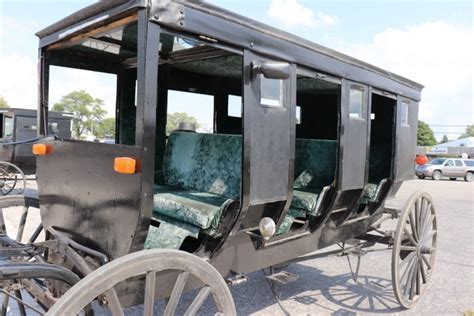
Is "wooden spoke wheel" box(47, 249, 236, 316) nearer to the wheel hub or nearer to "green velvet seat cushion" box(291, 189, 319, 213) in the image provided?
"green velvet seat cushion" box(291, 189, 319, 213)

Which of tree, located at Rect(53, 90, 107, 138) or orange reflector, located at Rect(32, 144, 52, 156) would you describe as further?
tree, located at Rect(53, 90, 107, 138)

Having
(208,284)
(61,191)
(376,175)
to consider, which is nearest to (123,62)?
(61,191)

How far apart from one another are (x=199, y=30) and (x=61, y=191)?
4.68 feet

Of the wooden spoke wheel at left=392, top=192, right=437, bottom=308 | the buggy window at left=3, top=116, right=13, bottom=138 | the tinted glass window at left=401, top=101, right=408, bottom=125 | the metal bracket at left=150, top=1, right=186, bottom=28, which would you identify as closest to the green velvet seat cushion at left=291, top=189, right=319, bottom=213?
the wooden spoke wheel at left=392, top=192, right=437, bottom=308

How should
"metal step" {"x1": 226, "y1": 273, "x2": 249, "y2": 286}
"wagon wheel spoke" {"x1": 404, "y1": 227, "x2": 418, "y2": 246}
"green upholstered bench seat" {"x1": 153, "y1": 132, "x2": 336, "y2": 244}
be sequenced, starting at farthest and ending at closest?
"wagon wheel spoke" {"x1": 404, "y1": 227, "x2": 418, "y2": 246}
"green upholstered bench seat" {"x1": 153, "y1": 132, "x2": 336, "y2": 244}
"metal step" {"x1": 226, "y1": 273, "x2": 249, "y2": 286}

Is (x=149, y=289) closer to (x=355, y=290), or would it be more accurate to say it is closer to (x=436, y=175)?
(x=355, y=290)

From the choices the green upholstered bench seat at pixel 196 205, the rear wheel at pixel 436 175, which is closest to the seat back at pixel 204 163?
the green upholstered bench seat at pixel 196 205

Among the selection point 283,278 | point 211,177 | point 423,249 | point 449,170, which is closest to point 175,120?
point 211,177

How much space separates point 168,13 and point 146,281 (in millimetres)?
1317

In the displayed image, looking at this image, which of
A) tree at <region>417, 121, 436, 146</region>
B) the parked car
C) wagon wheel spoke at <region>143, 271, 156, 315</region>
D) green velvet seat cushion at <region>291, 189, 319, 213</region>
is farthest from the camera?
tree at <region>417, 121, 436, 146</region>

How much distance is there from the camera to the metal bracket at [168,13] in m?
2.01

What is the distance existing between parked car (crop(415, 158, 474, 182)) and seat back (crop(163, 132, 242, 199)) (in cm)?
2123

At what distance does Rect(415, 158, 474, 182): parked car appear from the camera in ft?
74.2

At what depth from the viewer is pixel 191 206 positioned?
9.57 feet
